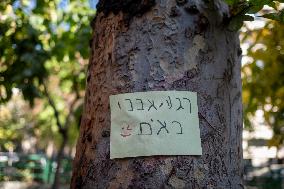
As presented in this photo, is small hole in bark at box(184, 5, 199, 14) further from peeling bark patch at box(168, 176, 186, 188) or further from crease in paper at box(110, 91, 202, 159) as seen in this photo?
peeling bark patch at box(168, 176, 186, 188)

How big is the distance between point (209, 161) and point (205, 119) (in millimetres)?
121

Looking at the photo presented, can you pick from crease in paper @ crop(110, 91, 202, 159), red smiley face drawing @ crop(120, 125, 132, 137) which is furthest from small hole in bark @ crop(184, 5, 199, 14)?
red smiley face drawing @ crop(120, 125, 132, 137)

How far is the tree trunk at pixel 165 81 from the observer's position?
1.07 meters

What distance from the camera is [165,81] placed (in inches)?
44.6

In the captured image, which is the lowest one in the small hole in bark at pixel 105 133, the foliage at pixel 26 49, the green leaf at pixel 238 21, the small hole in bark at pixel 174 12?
the small hole in bark at pixel 105 133

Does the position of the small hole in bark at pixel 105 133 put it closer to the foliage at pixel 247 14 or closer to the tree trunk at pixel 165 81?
the tree trunk at pixel 165 81

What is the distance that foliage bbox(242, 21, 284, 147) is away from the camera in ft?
10.5

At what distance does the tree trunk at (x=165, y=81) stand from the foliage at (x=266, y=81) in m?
1.90

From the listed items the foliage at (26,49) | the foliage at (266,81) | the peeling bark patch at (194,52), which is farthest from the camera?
the foliage at (26,49)

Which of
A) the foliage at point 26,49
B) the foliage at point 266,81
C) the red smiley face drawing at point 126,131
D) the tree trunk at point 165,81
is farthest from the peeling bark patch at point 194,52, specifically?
the foliage at point 26,49

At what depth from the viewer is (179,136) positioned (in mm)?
1080

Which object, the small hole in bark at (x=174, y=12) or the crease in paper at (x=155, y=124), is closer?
the crease in paper at (x=155, y=124)

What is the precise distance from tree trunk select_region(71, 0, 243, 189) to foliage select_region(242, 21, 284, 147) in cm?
190

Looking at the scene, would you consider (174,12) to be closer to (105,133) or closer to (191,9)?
(191,9)
